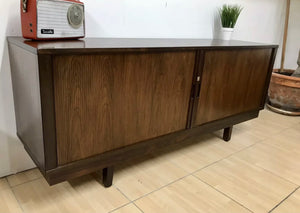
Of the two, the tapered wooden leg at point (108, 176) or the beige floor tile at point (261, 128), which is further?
the beige floor tile at point (261, 128)

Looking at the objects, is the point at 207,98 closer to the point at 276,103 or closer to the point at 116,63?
the point at 116,63

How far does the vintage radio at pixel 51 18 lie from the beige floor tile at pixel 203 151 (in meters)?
0.89

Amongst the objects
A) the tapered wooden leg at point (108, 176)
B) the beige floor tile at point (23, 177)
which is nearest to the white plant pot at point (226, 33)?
the tapered wooden leg at point (108, 176)

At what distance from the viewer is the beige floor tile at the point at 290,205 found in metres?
1.20

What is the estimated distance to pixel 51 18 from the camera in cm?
105

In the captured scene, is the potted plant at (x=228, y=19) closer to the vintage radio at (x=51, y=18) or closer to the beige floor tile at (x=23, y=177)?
the vintage radio at (x=51, y=18)

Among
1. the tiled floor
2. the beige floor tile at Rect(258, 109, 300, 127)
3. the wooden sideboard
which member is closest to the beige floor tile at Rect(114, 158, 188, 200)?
the tiled floor

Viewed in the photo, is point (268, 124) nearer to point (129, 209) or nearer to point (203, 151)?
point (203, 151)

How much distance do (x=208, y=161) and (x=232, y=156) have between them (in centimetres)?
19

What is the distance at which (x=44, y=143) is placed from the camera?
37.5 inches

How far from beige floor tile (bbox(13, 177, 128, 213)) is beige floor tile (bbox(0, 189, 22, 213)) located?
0.07 feet

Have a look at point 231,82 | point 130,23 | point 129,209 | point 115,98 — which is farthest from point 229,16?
point 129,209

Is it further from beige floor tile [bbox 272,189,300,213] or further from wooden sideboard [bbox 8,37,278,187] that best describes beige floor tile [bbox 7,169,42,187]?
beige floor tile [bbox 272,189,300,213]

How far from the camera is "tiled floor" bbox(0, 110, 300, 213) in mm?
1164
